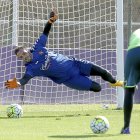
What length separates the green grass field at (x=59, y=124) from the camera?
866 cm

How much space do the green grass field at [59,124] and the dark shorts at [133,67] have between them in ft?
2.31

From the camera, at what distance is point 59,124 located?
11266 mm

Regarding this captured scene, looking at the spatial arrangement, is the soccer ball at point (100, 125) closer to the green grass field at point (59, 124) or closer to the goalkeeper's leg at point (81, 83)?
the green grass field at point (59, 124)

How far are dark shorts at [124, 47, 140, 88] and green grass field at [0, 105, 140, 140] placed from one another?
705mm

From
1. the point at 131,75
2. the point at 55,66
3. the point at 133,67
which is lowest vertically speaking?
the point at 131,75

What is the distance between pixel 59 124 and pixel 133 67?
2.96 metres

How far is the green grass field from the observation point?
341 inches

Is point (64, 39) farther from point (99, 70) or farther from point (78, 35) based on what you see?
point (99, 70)

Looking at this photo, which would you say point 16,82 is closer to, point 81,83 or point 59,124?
point 59,124

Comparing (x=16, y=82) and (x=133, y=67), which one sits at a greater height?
(x=16, y=82)

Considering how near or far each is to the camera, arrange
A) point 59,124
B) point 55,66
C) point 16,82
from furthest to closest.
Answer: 1. point 55,66
2. point 16,82
3. point 59,124

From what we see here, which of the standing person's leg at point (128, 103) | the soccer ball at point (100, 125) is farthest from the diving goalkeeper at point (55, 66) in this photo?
the standing person's leg at point (128, 103)

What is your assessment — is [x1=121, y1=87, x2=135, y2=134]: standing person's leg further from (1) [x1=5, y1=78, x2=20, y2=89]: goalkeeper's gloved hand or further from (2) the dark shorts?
(1) [x1=5, y1=78, x2=20, y2=89]: goalkeeper's gloved hand

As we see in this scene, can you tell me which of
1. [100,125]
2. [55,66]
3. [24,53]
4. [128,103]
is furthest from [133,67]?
[55,66]
